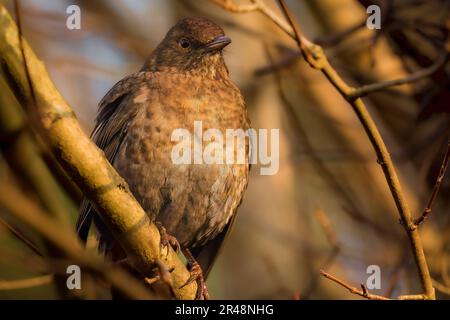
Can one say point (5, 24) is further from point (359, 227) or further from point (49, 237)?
point (359, 227)

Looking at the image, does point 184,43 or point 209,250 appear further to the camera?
point 209,250

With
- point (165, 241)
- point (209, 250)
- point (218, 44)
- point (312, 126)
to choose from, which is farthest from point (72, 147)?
point (312, 126)

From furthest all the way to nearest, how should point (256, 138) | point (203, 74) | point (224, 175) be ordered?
point (256, 138) → point (203, 74) → point (224, 175)

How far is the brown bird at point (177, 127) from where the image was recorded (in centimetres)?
468

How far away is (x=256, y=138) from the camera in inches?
224

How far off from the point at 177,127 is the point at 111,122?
20.1 inches

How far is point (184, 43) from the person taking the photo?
17.2 feet

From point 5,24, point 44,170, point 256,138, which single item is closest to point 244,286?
point 256,138

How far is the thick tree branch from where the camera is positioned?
10.8 feet

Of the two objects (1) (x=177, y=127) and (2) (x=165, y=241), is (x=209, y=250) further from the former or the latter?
(2) (x=165, y=241)

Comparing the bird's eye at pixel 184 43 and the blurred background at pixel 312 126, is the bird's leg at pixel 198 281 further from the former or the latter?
the bird's eye at pixel 184 43

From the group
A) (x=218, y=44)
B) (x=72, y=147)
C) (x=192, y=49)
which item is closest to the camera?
(x=72, y=147)

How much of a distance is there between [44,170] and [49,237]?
2.64 ft

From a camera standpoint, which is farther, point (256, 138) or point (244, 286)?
point (244, 286)
